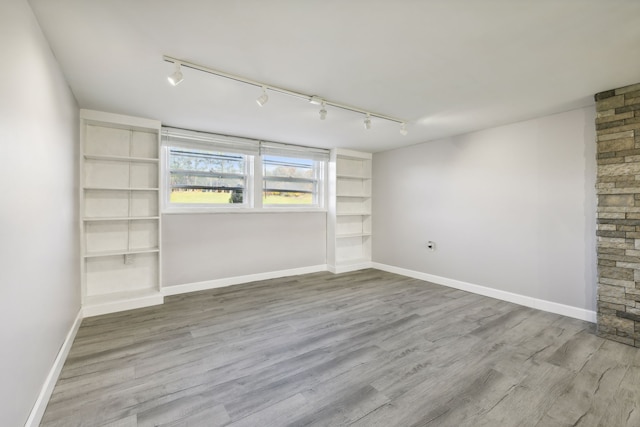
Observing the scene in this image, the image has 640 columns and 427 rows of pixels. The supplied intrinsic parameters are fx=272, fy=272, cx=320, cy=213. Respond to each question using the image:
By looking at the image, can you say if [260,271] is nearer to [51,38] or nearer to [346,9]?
[51,38]

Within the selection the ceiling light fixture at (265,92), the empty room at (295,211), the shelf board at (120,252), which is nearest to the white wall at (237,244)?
the empty room at (295,211)

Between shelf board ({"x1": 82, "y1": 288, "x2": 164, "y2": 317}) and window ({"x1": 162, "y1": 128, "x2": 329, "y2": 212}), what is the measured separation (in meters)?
1.15

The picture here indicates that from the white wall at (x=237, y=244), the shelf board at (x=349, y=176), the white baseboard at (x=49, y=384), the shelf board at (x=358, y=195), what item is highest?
the shelf board at (x=349, y=176)

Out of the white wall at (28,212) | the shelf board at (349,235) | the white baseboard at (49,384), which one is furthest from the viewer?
the shelf board at (349,235)

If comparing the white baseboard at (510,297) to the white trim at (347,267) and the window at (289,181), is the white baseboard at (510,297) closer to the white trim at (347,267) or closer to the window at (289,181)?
the white trim at (347,267)

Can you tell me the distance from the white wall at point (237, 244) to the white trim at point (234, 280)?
56 mm

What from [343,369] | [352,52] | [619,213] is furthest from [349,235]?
[352,52]

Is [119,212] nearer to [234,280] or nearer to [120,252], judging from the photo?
[120,252]

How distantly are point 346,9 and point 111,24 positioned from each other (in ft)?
4.68

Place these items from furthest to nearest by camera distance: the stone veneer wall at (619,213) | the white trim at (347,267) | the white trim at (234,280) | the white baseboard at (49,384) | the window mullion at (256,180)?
1. the white trim at (347,267)
2. the window mullion at (256,180)
3. the white trim at (234,280)
4. the stone veneer wall at (619,213)
5. the white baseboard at (49,384)

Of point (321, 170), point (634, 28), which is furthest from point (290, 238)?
point (634, 28)

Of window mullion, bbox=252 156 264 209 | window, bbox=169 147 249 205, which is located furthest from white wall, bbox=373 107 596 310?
window, bbox=169 147 249 205

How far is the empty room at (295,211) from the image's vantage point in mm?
1592

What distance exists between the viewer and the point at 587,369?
211 cm
